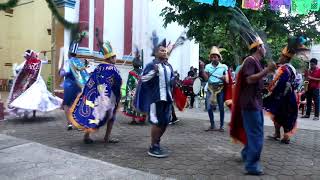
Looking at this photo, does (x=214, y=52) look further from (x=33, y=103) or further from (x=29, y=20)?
(x=29, y=20)

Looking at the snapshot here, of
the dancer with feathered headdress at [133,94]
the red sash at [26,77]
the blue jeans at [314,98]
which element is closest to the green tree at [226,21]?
the blue jeans at [314,98]

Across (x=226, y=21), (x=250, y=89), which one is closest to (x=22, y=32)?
(x=226, y=21)

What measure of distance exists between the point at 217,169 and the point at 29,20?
14677 mm

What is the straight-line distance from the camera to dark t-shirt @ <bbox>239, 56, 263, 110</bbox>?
504cm

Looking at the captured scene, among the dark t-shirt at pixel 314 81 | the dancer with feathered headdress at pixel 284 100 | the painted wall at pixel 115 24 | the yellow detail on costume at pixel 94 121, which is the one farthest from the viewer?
the painted wall at pixel 115 24

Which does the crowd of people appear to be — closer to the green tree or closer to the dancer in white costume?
the dancer in white costume

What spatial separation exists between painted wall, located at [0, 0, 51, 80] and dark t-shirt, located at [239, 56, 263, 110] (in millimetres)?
13171

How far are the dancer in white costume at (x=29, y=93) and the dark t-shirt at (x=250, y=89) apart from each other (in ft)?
17.5

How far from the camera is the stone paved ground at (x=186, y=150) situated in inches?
205

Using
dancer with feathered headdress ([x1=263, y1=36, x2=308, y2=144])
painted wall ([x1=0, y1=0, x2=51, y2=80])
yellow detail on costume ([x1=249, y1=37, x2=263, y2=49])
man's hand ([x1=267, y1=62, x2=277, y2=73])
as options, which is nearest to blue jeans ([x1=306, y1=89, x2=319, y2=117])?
dancer with feathered headdress ([x1=263, y1=36, x2=308, y2=144])

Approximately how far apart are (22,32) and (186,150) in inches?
547

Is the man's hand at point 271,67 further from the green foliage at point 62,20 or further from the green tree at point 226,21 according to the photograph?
the green tree at point 226,21

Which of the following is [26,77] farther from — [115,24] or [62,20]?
[62,20]

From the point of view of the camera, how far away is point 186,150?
6.35 m
